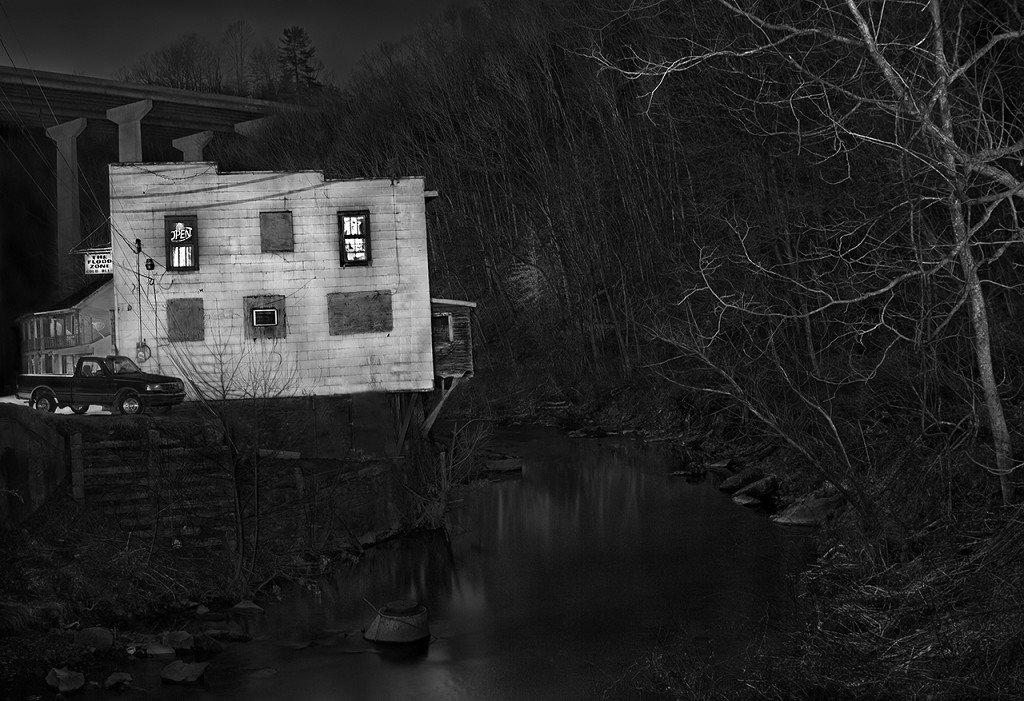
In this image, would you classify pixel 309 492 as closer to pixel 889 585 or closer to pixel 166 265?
pixel 166 265

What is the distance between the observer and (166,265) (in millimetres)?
31328

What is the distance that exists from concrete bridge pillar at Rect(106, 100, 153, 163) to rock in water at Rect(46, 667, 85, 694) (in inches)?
1739

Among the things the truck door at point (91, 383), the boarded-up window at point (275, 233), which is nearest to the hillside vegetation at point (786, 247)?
the boarded-up window at point (275, 233)

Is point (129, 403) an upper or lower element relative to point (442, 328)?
lower

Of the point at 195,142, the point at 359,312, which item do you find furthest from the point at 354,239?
the point at 195,142

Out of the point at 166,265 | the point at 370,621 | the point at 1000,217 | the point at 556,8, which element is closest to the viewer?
the point at 370,621

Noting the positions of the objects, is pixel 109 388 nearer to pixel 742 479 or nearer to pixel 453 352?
pixel 453 352

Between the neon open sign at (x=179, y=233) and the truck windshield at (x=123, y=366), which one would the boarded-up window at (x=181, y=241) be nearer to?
the neon open sign at (x=179, y=233)

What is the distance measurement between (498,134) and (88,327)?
37.3m

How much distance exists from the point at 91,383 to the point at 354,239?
349 inches

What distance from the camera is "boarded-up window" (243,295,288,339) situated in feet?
104

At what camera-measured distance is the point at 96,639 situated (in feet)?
68.3

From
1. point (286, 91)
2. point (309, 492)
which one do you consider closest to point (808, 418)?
point (309, 492)

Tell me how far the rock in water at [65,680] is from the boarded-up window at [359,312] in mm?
14710
